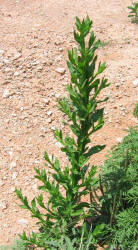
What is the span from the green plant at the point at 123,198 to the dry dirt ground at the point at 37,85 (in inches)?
36.4

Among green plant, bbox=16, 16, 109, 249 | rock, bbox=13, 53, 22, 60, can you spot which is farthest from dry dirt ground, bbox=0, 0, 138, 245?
green plant, bbox=16, 16, 109, 249

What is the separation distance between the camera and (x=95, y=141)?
15.3ft

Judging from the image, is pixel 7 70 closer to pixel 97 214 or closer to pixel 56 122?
pixel 56 122

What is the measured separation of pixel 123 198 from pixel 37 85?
2836 mm

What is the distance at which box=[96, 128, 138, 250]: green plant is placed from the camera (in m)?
2.99

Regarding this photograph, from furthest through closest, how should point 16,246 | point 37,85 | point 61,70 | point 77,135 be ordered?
1. point 61,70
2. point 37,85
3. point 16,246
4. point 77,135

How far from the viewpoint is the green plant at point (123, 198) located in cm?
299

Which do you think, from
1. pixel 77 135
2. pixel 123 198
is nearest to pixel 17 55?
pixel 77 135

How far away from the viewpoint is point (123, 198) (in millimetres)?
3043

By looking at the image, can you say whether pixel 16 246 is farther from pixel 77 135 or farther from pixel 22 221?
pixel 77 135

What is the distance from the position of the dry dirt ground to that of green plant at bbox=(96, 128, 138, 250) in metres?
0.92

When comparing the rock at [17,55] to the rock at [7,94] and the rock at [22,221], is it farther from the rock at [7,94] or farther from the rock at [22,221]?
the rock at [22,221]

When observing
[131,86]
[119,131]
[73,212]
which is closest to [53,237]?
[73,212]

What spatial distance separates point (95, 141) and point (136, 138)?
4.66 ft
